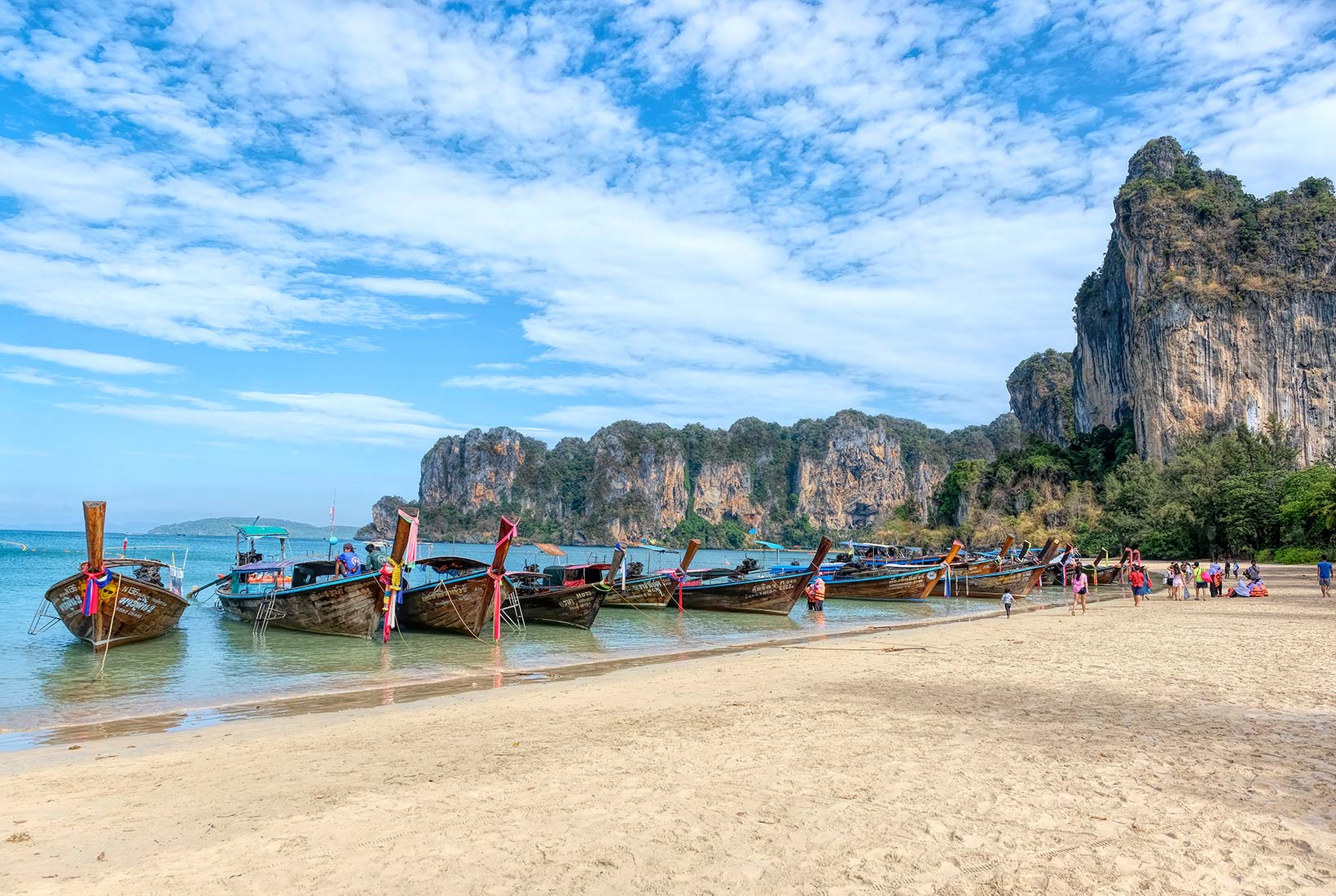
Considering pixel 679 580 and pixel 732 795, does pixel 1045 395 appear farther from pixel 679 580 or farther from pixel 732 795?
pixel 732 795

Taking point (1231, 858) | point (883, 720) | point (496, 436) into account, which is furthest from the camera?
point (496, 436)

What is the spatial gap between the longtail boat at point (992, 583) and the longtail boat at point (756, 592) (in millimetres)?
11621

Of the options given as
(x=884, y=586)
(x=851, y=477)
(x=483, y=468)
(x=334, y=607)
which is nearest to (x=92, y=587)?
(x=334, y=607)

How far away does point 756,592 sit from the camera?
27.2 m

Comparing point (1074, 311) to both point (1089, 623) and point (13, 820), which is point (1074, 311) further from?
point (13, 820)

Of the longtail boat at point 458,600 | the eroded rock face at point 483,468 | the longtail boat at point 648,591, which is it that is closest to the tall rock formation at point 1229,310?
the longtail boat at point 648,591

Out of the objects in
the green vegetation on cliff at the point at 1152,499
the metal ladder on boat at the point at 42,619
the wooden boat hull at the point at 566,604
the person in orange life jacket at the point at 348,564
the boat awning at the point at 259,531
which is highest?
the green vegetation on cliff at the point at 1152,499

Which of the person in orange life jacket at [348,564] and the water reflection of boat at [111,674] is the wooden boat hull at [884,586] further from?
the water reflection of boat at [111,674]

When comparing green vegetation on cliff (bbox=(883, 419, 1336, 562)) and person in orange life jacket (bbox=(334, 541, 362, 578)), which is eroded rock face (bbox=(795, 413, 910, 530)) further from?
person in orange life jacket (bbox=(334, 541, 362, 578))

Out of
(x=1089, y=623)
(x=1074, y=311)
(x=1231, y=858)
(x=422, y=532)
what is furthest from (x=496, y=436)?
(x=1231, y=858)

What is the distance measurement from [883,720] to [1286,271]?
82253 millimetres

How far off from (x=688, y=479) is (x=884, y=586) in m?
152

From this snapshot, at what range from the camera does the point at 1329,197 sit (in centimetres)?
7106

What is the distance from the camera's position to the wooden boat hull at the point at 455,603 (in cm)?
1900
